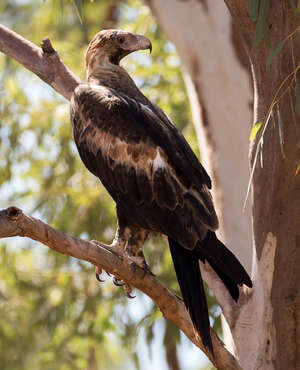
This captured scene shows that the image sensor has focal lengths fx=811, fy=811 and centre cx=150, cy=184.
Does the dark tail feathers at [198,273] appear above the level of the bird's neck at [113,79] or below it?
below

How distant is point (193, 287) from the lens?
3.23 metres

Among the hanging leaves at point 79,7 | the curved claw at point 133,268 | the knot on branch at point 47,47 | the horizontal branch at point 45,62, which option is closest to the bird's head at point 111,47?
the horizontal branch at point 45,62

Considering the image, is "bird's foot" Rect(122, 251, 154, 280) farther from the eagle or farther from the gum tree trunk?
the gum tree trunk

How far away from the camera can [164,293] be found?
3.17 metres

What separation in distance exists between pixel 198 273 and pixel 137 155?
655 millimetres

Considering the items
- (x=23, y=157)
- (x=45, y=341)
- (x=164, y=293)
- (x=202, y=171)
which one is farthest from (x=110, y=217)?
(x=164, y=293)

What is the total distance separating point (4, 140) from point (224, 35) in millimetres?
2916

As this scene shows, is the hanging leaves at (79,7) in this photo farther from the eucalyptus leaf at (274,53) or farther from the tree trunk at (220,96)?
the tree trunk at (220,96)

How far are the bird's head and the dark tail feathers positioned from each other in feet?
4.27

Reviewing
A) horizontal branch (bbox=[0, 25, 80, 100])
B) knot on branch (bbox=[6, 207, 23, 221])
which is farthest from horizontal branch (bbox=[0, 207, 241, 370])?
horizontal branch (bbox=[0, 25, 80, 100])

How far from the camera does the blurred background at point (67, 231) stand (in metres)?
7.00

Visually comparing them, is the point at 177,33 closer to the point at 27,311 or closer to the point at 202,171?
the point at 202,171

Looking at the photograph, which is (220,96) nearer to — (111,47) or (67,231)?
(111,47)

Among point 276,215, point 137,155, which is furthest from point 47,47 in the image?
point 276,215
